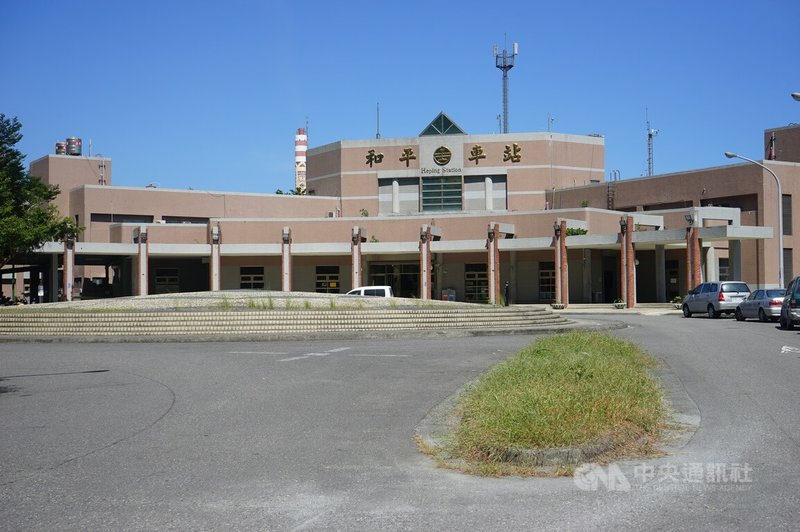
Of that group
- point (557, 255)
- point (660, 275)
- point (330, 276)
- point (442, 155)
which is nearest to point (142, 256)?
point (330, 276)

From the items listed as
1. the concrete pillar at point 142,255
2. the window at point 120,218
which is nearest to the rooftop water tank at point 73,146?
the window at point 120,218

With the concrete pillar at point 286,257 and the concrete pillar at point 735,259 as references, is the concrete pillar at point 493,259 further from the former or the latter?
the concrete pillar at point 735,259

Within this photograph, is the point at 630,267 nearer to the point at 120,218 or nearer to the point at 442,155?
the point at 442,155

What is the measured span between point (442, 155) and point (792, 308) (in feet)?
136

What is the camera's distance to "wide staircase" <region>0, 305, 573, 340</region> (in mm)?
23281

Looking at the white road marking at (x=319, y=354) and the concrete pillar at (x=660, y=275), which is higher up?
the concrete pillar at (x=660, y=275)

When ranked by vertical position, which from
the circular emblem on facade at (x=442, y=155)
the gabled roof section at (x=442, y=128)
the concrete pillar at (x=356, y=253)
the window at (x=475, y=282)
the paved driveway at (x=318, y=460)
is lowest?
the paved driveway at (x=318, y=460)

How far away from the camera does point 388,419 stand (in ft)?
32.8

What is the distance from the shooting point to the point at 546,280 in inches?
2124

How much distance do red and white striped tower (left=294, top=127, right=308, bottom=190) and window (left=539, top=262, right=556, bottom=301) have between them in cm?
6592

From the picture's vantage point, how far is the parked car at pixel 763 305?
29972 millimetres

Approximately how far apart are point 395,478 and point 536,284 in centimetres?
4791

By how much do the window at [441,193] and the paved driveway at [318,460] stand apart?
49.8m

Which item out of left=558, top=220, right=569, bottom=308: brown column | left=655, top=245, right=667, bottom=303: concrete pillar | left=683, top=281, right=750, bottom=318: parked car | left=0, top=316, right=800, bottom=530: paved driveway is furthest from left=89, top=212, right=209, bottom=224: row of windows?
left=0, top=316, right=800, bottom=530: paved driveway
